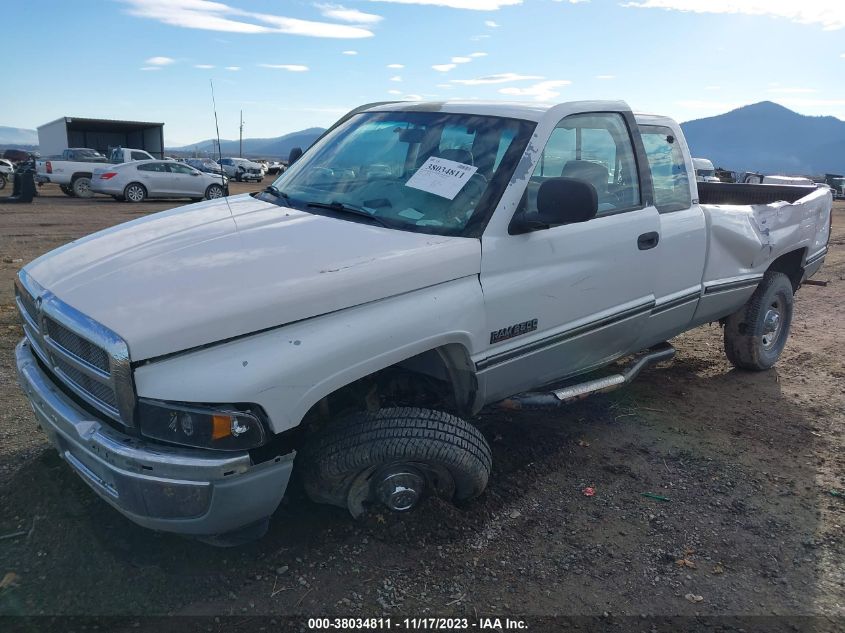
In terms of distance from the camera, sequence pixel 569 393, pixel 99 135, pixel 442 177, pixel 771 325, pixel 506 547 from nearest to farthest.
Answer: pixel 506 547, pixel 442 177, pixel 569 393, pixel 771 325, pixel 99 135

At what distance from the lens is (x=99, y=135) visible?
116ft

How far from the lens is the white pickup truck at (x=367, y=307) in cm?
230

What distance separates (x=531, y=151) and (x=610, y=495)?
1824 millimetres

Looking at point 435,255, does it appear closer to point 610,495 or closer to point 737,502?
point 610,495

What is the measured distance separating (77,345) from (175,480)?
65cm

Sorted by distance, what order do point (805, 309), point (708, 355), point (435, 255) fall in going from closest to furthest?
1. point (435, 255)
2. point (708, 355)
3. point (805, 309)

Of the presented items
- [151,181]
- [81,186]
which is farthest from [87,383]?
[81,186]

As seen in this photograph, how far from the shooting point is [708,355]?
19.7 ft

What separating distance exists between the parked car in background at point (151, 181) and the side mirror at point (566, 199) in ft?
60.9

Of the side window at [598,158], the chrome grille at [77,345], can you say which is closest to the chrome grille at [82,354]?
the chrome grille at [77,345]

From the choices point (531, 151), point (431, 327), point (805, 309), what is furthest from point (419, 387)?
point (805, 309)

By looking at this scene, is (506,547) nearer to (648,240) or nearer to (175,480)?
(175,480)

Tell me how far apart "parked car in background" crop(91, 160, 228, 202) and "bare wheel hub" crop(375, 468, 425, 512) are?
61.2ft

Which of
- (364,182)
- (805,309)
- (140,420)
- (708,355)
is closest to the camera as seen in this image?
(140,420)
